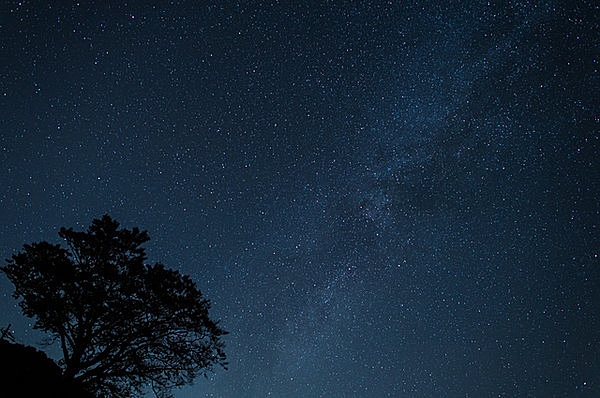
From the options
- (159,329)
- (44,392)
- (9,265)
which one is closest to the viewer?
(44,392)

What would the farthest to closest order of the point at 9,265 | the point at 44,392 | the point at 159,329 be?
the point at 159,329 → the point at 9,265 → the point at 44,392

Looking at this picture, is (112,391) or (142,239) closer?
(112,391)

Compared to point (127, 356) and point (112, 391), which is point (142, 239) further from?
point (112, 391)

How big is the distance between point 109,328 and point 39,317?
6.66ft

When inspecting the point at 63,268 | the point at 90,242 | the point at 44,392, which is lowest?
the point at 44,392

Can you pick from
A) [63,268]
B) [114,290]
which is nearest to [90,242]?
[63,268]

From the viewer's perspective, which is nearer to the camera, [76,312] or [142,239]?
[76,312]

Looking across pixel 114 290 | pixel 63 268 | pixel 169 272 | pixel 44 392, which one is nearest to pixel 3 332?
pixel 63 268

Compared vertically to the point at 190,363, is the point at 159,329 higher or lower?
higher

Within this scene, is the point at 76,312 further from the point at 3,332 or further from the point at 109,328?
the point at 3,332

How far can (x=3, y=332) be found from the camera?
9.59 meters

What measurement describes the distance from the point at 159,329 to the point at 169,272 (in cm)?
172

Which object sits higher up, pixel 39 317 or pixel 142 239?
pixel 142 239

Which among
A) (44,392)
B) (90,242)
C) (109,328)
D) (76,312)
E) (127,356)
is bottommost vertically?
(44,392)
